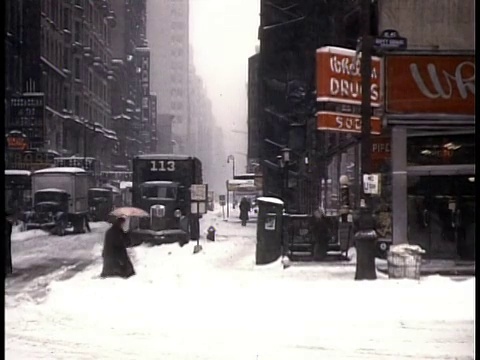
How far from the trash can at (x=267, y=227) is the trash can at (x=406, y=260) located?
0.56m

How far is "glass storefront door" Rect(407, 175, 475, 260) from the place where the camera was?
114 inches

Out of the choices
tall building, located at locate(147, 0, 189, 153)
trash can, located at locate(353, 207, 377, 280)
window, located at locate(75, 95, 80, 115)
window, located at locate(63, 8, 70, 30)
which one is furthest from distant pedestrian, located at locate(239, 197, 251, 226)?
window, located at locate(63, 8, 70, 30)

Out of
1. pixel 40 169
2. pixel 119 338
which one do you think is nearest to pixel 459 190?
pixel 119 338

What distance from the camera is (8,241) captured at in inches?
104

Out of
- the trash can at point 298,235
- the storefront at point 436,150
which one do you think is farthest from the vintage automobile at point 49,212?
the storefront at point 436,150

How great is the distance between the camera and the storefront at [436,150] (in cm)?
286

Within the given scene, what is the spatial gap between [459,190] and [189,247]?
131 cm

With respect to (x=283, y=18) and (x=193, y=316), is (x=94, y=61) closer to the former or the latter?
(x=283, y=18)

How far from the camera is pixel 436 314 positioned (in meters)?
2.90

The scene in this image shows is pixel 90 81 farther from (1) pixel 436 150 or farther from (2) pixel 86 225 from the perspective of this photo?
(1) pixel 436 150

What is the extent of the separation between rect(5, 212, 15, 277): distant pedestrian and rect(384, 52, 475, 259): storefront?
1.83 metres

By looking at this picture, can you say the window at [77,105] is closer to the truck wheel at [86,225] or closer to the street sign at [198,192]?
the truck wheel at [86,225]

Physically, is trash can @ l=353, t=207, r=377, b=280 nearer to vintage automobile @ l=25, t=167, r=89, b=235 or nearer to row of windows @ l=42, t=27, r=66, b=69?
A: vintage automobile @ l=25, t=167, r=89, b=235

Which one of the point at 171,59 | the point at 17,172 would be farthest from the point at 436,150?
the point at 17,172
